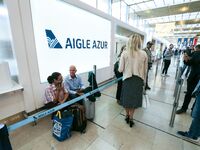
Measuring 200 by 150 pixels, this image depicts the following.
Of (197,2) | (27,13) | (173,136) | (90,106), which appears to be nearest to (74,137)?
(90,106)

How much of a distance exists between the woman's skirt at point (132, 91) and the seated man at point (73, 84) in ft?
3.08

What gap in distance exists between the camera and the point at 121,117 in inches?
93.5

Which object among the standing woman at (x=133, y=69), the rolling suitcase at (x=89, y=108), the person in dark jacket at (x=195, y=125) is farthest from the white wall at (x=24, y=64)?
the person in dark jacket at (x=195, y=125)

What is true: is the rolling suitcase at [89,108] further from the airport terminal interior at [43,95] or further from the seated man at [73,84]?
the seated man at [73,84]

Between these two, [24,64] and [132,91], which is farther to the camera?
[24,64]

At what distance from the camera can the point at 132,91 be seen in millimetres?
1882

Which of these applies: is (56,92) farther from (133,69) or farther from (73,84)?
(133,69)

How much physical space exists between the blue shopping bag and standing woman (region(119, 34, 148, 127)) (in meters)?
1.00

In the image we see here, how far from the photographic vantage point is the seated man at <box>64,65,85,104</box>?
7.43ft

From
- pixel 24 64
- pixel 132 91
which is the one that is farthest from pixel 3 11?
pixel 132 91

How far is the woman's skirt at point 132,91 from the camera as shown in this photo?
1.83 meters

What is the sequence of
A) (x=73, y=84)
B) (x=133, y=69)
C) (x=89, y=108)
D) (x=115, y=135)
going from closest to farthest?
(x=133, y=69) → (x=115, y=135) → (x=89, y=108) → (x=73, y=84)

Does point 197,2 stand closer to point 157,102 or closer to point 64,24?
point 157,102

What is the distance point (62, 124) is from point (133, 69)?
1381 mm
